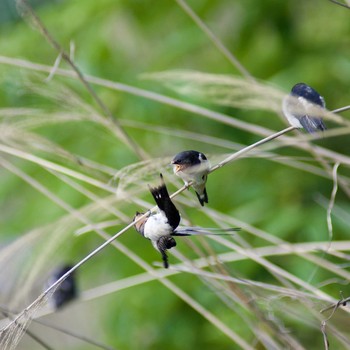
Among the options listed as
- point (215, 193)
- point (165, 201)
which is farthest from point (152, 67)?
point (165, 201)

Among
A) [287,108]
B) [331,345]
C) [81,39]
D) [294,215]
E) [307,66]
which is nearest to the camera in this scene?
[287,108]

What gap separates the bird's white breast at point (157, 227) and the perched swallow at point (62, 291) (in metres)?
1.01

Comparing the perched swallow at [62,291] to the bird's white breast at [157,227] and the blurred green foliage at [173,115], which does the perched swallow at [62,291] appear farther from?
the bird's white breast at [157,227]

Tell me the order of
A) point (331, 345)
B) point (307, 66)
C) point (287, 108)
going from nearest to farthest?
point (287, 108), point (331, 345), point (307, 66)

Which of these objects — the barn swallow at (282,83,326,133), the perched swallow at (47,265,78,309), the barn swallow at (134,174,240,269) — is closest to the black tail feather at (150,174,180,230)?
the barn swallow at (134,174,240,269)

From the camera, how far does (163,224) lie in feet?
2.96

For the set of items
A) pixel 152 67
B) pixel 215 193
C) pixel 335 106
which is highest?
pixel 152 67

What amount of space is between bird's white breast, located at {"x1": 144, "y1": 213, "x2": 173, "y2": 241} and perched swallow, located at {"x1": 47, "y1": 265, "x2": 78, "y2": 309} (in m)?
1.01

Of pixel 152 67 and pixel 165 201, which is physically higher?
pixel 165 201

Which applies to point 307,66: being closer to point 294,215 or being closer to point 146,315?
point 294,215

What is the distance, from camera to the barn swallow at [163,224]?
2.91 feet

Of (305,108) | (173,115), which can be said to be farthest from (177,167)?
(173,115)

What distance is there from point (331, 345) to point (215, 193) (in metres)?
0.69

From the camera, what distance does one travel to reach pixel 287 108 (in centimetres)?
108
